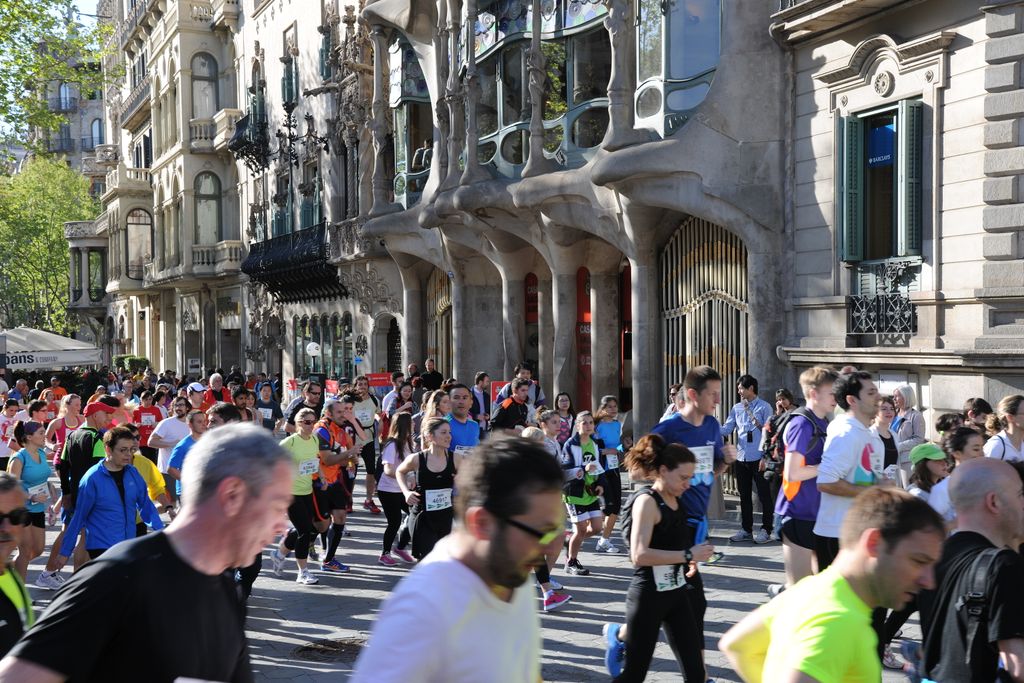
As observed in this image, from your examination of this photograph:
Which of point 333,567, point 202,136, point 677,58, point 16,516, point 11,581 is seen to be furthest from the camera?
point 202,136

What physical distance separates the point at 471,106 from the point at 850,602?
18753 millimetres

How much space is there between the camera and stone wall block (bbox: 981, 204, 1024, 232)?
1195 cm

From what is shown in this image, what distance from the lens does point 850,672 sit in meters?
3.09

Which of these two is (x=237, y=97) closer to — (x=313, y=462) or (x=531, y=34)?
(x=531, y=34)

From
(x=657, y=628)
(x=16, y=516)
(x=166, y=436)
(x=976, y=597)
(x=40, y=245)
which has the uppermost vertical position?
(x=40, y=245)

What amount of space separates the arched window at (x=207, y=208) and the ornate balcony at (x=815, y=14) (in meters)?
30.7

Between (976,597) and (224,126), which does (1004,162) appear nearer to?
(976,597)

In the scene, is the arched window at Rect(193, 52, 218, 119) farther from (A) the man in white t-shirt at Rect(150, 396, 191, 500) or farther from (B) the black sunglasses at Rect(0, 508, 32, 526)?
(B) the black sunglasses at Rect(0, 508, 32, 526)

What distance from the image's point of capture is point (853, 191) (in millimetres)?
13938

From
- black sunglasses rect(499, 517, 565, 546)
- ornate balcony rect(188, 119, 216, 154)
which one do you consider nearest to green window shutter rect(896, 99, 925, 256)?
black sunglasses rect(499, 517, 565, 546)

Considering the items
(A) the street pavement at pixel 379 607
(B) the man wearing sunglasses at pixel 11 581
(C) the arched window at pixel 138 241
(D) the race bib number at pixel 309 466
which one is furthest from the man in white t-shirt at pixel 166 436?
(C) the arched window at pixel 138 241

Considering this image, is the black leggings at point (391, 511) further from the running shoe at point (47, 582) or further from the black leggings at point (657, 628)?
the black leggings at point (657, 628)

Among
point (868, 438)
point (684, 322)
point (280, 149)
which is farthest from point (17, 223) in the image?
point (868, 438)

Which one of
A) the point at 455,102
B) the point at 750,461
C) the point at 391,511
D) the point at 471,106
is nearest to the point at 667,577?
the point at 391,511
